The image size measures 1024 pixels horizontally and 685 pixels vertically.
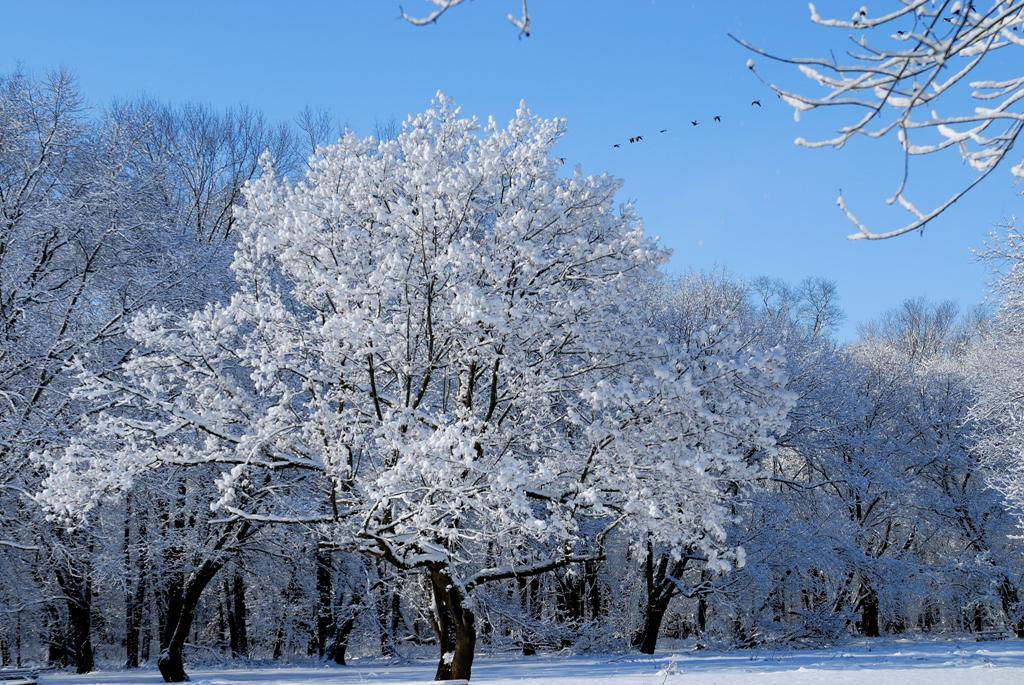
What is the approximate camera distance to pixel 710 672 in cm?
1340

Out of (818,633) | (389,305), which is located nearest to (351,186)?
(389,305)

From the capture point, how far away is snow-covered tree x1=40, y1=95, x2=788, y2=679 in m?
9.77

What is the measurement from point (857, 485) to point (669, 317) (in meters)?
6.93

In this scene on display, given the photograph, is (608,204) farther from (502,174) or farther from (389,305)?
(389,305)

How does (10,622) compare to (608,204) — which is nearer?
(608,204)

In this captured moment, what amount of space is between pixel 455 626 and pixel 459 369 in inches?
140

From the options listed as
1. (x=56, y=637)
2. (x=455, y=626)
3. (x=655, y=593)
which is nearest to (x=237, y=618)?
(x=56, y=637)

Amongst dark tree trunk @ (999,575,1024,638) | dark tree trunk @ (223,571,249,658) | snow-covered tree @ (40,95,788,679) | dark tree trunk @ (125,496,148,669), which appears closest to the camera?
snow-covered tree @ (40,95,788,679)

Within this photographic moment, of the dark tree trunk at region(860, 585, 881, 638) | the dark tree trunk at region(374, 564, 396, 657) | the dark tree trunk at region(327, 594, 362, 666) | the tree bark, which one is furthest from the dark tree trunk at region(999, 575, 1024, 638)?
the tree bark

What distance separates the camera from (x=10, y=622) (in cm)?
1927

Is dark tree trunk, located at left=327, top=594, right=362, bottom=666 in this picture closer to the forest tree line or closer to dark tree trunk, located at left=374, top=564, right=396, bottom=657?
the forest tree line

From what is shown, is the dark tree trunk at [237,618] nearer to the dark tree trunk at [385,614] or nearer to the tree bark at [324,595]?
the tree bark at [324,595]

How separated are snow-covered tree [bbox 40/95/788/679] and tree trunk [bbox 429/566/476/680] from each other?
0.03 metres

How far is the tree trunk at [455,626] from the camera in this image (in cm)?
1137
